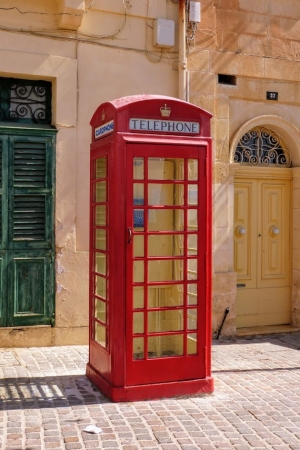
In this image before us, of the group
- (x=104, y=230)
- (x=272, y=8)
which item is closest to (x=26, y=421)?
(x=104, y=230)

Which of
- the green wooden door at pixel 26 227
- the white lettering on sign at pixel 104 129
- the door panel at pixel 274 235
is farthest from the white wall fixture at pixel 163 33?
the white lettering on sign at pixel 104 129

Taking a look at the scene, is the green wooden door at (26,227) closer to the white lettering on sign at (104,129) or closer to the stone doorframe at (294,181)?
the white lettering on sign at (104,129)

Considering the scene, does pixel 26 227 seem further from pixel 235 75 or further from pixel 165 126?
pixel 235 75

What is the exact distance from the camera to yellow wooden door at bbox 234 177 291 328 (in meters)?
9.34

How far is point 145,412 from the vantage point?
5484mm

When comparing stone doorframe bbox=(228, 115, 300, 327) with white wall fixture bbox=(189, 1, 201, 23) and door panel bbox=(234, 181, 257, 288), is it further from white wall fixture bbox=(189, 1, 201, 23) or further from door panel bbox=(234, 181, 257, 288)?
white wall fixture bbox=(189, 1, 201, 23)

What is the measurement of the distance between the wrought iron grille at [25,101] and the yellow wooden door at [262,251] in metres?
3.04

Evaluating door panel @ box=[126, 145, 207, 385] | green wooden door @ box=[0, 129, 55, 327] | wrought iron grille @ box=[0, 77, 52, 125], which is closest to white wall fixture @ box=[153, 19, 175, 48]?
wrought iron grille @ box=[0, 77, 52, 125]

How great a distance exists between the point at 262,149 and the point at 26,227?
383 centimetres

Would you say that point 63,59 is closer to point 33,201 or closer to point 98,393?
point 33,201

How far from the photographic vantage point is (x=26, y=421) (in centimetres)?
523

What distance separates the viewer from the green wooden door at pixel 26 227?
778cm

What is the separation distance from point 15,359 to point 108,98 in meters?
3.54

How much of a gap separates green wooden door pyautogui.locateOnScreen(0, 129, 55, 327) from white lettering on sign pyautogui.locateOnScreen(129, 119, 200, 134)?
2.50m
